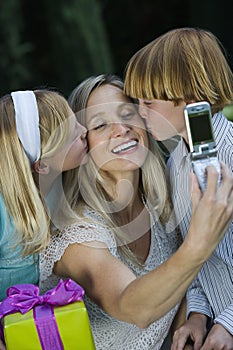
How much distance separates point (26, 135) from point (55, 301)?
0.51 metres

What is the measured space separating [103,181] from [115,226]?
16 centimetres

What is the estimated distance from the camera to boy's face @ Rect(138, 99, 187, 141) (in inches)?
89.5

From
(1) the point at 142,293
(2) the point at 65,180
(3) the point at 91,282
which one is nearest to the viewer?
(1) the point at 142,293

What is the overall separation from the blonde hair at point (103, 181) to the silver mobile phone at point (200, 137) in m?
0.63

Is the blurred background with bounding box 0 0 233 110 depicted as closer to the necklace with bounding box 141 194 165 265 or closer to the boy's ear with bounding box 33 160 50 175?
the necklace with bounding box 141 194 165 265

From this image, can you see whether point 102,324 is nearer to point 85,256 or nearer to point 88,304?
point 88,304

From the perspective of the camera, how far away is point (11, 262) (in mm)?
2150

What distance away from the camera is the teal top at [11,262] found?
6.93 feet

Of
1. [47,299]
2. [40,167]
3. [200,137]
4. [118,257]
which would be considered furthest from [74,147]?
[200,137]

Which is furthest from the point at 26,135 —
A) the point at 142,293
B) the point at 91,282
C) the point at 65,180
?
the point at 142,293

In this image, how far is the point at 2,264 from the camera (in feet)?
7.09

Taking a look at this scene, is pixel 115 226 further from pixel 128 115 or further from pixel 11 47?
pixel 11 47

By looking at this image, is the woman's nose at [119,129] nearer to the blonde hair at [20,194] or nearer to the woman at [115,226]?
the woman at [115,226]

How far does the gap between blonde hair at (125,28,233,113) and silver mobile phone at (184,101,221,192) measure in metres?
0.53
